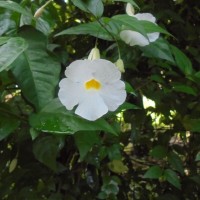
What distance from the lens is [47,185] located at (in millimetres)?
1234

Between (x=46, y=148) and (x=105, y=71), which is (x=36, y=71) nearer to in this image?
(x=105, y=71)

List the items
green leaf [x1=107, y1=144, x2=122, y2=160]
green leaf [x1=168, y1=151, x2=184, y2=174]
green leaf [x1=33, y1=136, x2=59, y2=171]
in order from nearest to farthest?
green leaf [x1=33, y1=136, x2=59, y2=171] < green leaf [x1=107, y1=144, x2=122, y2=160] < green leaf [x1=168, y1=151, x2=184, y2=174]

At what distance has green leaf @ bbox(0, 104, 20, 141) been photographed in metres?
0.76

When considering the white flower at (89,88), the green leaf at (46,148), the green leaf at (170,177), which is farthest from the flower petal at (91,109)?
the green leaf at (170,177)

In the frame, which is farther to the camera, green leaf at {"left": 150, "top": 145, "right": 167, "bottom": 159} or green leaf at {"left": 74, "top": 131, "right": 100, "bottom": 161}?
green leaf at {"left": 150, "top": 145, "right": 167, "bottom": 159}

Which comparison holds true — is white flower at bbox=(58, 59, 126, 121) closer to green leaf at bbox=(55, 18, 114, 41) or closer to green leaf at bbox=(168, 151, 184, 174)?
green leaf at bbox=(55, 18, 114, 41)

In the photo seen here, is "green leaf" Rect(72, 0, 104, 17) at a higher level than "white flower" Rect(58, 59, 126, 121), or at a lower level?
higher

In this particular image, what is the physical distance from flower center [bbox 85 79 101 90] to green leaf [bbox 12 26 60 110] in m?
0.06

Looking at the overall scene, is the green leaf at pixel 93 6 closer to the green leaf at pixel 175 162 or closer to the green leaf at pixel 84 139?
the green leaf at pixel 84 139

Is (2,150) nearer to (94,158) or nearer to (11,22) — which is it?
(94,158)

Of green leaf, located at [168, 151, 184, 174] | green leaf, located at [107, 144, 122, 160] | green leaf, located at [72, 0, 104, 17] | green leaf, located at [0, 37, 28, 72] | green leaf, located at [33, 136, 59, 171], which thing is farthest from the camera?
green leaf, located at [168, 151, 184, 174]

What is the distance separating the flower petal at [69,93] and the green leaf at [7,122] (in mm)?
175

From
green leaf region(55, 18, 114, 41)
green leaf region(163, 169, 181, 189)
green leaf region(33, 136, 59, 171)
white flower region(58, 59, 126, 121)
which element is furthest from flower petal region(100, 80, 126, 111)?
green leaf region(163, 169, 181, 189)

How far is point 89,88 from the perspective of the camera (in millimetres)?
659
